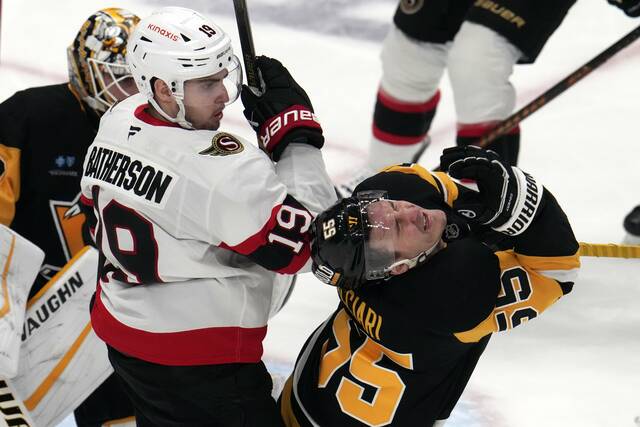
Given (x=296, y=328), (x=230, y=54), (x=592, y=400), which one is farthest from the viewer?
(x=296, y=328)

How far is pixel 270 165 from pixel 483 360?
4.18 ft

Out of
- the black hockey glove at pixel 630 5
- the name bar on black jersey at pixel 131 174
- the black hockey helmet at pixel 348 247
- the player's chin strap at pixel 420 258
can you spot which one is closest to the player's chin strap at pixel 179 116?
the name bar on black jersey at pixel 131 174

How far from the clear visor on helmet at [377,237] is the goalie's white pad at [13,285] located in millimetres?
914

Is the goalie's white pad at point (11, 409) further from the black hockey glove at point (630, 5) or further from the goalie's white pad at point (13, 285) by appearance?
the black hockey glove at point (630, 5)

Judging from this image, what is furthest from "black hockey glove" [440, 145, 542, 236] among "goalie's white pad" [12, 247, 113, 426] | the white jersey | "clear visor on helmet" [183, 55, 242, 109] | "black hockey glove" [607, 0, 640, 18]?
"black hockey glove" [607, 0, 640, 18]

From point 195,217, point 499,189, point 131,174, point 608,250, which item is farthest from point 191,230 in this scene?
point 608,250

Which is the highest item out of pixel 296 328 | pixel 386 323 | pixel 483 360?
pixel 386 323

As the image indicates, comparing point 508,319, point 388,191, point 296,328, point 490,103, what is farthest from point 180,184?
point 490,103

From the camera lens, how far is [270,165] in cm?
177

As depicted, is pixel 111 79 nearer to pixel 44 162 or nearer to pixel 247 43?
pixel 44 162

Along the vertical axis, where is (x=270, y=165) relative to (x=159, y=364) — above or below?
above

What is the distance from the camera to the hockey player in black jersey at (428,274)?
5.46ft

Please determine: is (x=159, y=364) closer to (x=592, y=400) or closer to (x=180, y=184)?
(x=180, y=184)

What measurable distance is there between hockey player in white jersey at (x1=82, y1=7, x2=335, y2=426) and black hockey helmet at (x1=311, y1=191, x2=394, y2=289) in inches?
2.5
